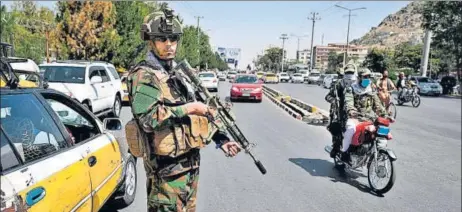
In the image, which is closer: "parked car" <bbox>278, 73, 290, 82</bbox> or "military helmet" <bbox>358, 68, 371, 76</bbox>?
"military helmet" <bbox>358, 68, 371, 76</bbox>

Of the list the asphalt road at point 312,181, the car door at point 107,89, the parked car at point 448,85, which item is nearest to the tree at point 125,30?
the car door at point 107,89

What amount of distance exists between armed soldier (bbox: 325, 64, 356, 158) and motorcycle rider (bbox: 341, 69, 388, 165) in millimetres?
116

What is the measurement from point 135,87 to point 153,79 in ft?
0.38

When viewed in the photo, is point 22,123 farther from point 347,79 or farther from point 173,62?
point 347,79

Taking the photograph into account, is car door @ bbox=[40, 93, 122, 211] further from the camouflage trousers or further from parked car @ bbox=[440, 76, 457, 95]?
parked car @ bbox=[440, 76, 457, 95]

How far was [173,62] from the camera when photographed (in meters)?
2.43

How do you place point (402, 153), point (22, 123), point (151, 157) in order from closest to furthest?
point (151, 157), point (22, 123), point (402, 153)

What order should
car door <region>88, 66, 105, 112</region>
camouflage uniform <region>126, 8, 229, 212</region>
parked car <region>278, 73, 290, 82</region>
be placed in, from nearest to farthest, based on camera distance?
1. camouflage uniform <region>126, 8, 229, 212</region>
2. car door <region>88, 66, 105, 112</region>
3. parked car <region>278, 73, 290, 82</region>

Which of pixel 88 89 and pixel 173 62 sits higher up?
pixel 173 62

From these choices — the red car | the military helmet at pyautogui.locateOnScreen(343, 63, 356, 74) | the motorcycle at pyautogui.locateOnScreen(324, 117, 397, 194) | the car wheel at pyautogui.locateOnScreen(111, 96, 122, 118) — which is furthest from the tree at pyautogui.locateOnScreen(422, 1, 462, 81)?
the motorcycle at pyautogui.locateOnScreen(324, 117, 397, 194)

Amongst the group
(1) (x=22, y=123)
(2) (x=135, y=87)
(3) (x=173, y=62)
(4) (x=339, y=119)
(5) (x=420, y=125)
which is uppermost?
(3) (x=173, y=62)

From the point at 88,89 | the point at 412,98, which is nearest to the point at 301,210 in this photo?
the point at 88,89

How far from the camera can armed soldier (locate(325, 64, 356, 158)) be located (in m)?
5.61

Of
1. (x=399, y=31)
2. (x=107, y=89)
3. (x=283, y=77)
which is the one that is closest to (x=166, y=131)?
(x=107, y=89)
